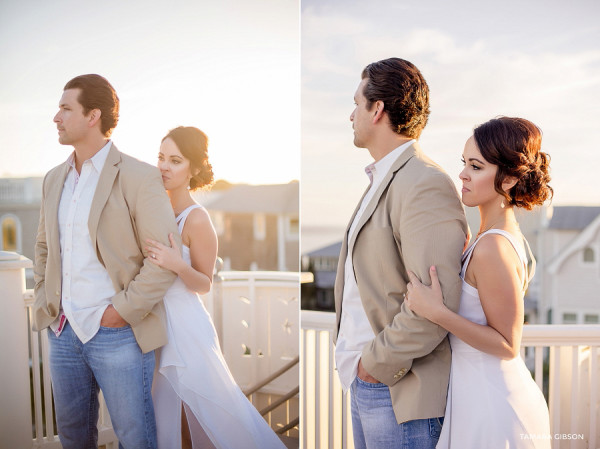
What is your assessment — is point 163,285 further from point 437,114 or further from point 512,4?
point 437,114

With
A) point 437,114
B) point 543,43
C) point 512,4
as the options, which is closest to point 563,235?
point 543,43

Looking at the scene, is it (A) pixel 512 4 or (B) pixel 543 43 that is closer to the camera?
(A) pixel 512 4

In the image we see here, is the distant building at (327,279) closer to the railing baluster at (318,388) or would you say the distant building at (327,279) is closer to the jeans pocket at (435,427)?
the railing baluster at (318,388)

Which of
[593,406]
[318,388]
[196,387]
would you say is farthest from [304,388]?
[593,406]

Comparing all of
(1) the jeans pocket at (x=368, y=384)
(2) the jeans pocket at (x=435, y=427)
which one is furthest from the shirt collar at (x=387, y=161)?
(2) the jeans pocket at (x=435, y=427)

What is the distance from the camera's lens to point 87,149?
196 centimetres

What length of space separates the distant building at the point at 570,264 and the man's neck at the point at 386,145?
19.8 metres

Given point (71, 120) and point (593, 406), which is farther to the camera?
point (593, 406)

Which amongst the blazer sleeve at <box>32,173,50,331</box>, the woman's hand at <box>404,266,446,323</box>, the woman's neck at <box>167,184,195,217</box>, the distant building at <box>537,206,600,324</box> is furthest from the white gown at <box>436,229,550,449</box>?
the distant building at <box>537,206,600,324</box>

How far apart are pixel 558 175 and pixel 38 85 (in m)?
19.4

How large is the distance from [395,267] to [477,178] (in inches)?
14.3

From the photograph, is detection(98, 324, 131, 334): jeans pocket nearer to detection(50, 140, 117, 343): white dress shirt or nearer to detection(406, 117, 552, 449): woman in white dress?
detection(50, 140, 117, 343): white dress shirt

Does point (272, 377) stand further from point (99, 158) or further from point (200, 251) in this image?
point (99, 158)

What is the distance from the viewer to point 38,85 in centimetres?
210
